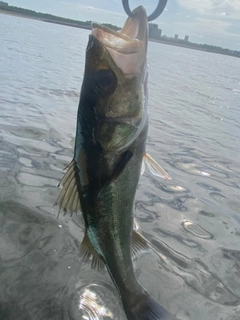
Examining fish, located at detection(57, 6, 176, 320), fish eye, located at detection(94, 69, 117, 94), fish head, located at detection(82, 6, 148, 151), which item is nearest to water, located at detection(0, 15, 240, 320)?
fish, located at detection(57, 6, 176, 320)

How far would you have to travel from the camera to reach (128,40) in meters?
2.14

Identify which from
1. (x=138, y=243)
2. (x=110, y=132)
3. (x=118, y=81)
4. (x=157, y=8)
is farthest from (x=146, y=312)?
(x=157, y=8)

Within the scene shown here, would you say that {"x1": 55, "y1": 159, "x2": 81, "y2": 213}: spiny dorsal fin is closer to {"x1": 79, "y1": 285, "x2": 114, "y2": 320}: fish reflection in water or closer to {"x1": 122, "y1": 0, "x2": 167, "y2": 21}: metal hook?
{"x1": 122, "y1": 0, "x2": 167, "y2": 21}: metal hook

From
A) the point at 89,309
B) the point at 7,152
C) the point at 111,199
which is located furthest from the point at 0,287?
the point at 7,152

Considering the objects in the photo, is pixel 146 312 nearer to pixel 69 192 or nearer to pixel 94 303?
pixel 94 303

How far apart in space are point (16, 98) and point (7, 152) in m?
5.51

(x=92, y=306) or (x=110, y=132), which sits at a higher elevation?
(x=110, y=132)

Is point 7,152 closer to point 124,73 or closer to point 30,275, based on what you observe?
point 30,275

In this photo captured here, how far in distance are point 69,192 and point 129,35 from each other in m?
1.05

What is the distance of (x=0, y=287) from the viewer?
347 centimetres

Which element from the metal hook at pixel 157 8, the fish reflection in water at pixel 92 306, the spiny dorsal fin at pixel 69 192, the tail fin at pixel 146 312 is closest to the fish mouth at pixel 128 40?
the metal hook at pixel 157 8

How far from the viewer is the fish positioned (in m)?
2.19

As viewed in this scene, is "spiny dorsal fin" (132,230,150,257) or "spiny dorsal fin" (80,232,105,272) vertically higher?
"spiny dorsal fin" (132,230,150,257)

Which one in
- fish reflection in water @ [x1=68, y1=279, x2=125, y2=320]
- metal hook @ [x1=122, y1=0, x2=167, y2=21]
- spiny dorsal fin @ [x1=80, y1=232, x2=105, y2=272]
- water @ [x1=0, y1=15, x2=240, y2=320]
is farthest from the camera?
water @ [x1=0, y1=15, x2=240, y2=320]
